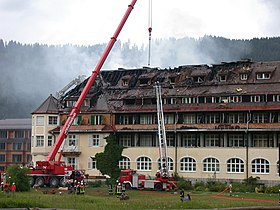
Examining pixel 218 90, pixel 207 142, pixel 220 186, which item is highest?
pixel 218 90

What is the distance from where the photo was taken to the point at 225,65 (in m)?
84.7

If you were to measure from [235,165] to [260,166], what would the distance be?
3.07 meters

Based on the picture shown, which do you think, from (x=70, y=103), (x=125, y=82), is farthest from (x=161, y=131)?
(x=70, y=103)

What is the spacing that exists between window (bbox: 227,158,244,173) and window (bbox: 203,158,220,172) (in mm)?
1383

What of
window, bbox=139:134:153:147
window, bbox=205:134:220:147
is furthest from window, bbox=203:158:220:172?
window, bbox=139:134:153:147

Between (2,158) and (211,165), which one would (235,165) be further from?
(2,158)

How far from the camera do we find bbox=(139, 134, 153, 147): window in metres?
Answer: 81.4

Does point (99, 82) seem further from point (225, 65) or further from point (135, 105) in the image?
point (225, 65)

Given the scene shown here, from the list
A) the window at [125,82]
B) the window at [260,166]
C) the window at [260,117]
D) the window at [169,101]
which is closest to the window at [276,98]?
the window at [260,117]

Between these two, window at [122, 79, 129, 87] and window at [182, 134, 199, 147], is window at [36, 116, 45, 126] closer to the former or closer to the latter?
window at [122, 79, 129, 87]

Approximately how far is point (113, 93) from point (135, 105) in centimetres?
599

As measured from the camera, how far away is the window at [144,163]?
3172 inches

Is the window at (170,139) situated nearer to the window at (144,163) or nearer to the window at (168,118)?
the window at (168,118)

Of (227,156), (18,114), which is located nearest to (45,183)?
(227,156)
